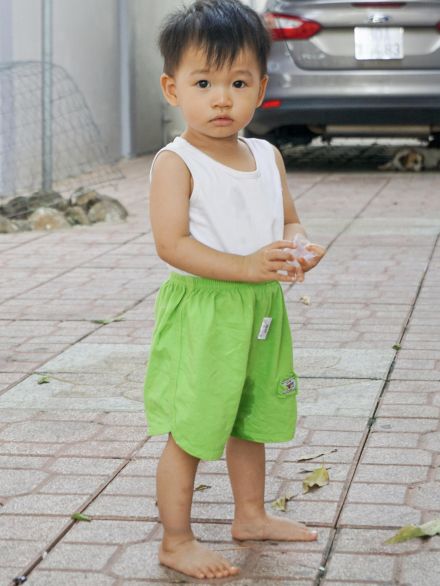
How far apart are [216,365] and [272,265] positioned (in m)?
0.30

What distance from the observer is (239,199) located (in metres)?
3.23

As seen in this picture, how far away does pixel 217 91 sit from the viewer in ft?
10.3

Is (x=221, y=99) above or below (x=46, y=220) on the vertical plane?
above

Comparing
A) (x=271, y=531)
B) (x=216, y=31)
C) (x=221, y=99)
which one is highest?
(x=216, y=31)

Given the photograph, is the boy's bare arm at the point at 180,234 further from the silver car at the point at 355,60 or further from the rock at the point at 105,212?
the silver car at the point at 355,60

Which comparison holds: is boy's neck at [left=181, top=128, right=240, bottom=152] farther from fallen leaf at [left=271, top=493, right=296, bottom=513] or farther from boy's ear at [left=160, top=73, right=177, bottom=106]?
fallen leaf at [left=271, top=493, right=296, bottom=513]

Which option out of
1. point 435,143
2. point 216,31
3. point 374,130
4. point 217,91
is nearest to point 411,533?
point 217,91

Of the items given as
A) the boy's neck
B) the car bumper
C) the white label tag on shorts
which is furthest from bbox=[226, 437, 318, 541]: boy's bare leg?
the car bumper

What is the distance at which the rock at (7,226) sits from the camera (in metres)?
9.12

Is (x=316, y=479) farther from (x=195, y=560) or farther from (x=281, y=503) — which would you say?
(x=195, y=560)

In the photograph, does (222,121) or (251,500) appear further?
(251,500)

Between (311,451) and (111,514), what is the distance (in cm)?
79

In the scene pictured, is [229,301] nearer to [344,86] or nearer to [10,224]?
[10,224]

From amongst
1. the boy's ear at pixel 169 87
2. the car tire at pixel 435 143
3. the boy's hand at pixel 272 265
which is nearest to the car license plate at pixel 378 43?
the car tire at pixel 435 143
